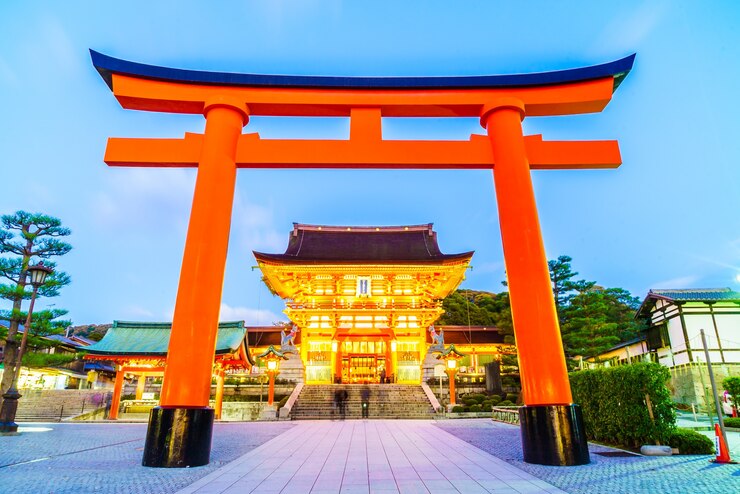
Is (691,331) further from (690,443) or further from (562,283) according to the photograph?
(690,443)

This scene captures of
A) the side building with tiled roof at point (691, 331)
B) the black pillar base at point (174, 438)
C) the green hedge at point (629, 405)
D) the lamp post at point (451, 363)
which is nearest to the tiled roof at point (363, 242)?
the lamp post at point (451, 363)

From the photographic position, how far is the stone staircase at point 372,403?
57.6 feet

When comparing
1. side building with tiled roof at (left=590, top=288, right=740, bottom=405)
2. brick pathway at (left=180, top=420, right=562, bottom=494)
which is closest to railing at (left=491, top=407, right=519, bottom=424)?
brick pathway at (left=180, top=420, right=562, bottom=494)

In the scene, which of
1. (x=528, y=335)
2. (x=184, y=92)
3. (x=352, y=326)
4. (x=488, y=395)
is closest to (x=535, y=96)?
(x=528, y=335)

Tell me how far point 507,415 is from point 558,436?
31.8 feet

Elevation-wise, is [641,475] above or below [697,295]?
below

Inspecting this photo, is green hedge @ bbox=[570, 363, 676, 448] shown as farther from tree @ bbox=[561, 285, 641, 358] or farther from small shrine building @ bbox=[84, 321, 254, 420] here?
small shrine building @ bbox=[84, 321, 254, 420]

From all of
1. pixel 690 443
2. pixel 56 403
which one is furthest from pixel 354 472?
pixel 56 403

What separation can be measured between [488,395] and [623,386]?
42.1 ft

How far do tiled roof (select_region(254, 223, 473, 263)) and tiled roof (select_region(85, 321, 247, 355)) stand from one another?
894 cm

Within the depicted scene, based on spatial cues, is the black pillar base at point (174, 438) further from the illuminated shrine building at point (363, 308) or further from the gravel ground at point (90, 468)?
the illuminated shrine building at point (363, 308)

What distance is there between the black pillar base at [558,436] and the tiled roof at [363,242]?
21.0 meters

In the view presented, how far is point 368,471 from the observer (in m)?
5.43

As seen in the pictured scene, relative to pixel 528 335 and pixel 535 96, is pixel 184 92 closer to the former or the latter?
pixel 535 96
